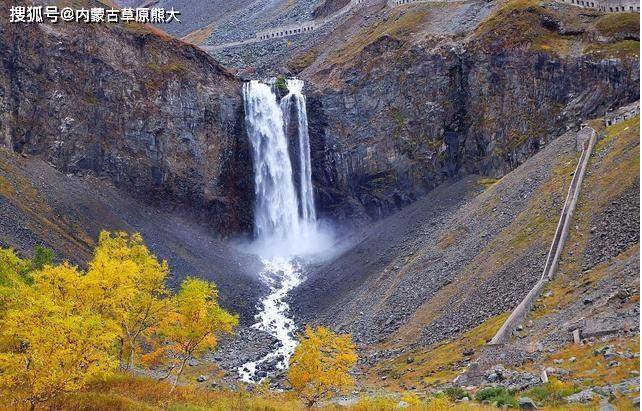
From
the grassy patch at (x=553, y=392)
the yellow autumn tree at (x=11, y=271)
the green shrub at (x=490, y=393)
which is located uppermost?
the yellow autumn tree at (x=11, y=271)

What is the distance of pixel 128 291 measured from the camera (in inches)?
961

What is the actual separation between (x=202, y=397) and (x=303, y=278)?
42.1 meters

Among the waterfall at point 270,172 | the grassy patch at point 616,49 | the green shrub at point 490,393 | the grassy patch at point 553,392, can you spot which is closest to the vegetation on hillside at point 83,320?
the green shrub at point 490,393

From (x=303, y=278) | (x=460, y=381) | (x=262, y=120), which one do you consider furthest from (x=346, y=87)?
(x=460, y=381)

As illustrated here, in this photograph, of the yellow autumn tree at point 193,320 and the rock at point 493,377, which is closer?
the yellow autumn tree at point 193,320

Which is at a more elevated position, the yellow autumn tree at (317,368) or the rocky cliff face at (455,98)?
the rocky cliff face at (455,98)

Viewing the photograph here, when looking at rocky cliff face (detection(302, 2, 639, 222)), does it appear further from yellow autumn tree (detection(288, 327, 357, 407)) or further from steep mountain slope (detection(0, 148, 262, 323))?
yellow autumn tree (detection(288, 327, 357, 407))

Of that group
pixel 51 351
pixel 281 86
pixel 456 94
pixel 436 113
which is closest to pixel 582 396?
pixel 51 351

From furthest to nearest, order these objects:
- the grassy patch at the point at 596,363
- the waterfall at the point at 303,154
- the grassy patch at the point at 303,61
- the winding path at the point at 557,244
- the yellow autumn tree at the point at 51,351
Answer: the grassy patch at the point at 303,61
the waterfall at the point at 303,154
the winding path at the point at 557,244
the grassy patch at the point at 596,363
the yellow autumn tree at the point at 51,351

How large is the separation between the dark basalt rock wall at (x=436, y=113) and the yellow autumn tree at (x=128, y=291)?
4808cm

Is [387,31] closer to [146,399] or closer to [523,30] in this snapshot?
[523,30]

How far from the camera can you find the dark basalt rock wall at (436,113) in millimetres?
68375

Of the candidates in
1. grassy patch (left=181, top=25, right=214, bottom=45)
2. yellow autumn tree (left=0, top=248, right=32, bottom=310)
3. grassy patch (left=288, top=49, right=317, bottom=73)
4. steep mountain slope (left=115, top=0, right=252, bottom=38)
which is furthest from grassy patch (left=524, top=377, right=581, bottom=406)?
steep mountain slope (left=115, top=0, right=252, bottom=38)

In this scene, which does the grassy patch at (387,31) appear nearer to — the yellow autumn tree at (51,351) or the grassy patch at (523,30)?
the grassy patch at (523,30)
